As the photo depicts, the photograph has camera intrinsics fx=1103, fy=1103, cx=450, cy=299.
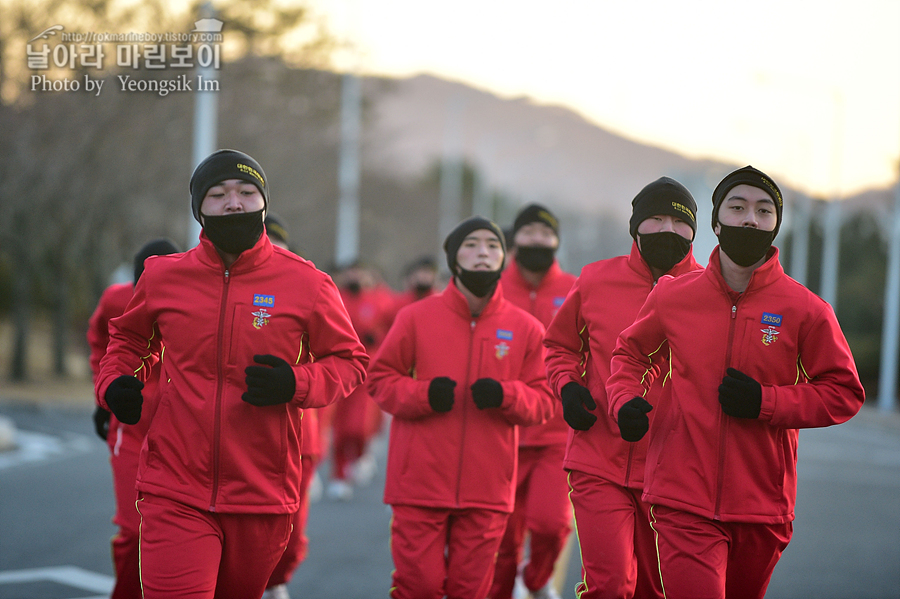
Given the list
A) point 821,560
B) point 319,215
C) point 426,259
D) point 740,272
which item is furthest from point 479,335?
point 319,215

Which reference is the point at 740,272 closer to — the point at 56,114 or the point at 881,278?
the point at 56,114

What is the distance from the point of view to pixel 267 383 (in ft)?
15.1

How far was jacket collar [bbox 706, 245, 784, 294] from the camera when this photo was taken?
462 cm

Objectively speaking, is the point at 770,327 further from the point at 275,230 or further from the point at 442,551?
the point at 275,230

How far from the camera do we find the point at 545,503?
681 centimetres

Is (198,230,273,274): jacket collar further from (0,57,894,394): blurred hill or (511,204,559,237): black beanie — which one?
(0,57,894,394): blurred hill

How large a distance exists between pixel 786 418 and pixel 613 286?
1513mm

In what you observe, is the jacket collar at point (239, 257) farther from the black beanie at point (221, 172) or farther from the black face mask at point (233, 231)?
the black beanie at point (221, 172)

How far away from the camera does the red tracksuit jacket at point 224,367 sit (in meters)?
4.71

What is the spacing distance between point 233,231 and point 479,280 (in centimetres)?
177

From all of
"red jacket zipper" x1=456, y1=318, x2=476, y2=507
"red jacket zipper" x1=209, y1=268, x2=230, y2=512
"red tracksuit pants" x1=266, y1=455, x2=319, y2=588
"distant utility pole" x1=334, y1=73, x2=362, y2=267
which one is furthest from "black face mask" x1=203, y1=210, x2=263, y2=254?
"distant utility pole" x1=334, y1=73, x2=362, y2=267

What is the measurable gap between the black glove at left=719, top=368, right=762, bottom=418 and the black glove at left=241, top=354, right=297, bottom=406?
180cm

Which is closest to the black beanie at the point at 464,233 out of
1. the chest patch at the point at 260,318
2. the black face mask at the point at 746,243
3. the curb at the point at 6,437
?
the chest patch at the point at 260,318

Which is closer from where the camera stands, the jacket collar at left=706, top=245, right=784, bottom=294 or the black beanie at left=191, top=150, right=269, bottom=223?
the jacket collar at left=706, top=245, right=784, bottom=294
